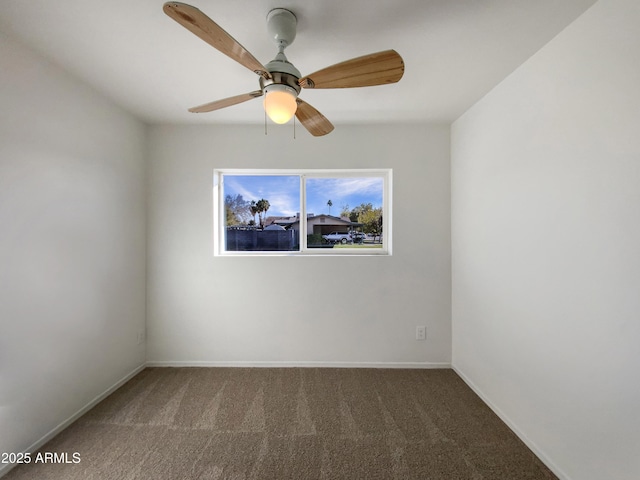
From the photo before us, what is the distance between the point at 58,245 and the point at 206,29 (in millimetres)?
1659

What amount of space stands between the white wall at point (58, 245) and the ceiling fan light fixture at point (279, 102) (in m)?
1.46

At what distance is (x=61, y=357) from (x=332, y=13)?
254 cm

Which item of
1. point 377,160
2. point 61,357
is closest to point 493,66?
point 377,160

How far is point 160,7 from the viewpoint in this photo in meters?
1.23

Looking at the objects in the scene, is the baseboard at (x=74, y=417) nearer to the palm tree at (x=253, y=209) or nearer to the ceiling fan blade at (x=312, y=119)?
the palm tree at (x=253, y=209)

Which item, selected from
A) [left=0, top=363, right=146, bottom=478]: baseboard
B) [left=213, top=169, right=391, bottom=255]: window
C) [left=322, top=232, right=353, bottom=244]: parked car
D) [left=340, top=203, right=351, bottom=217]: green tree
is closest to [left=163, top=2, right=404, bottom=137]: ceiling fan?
[left=213, top=169, right=391, bottom=255]: window

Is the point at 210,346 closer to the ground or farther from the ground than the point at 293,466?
farther from the ground

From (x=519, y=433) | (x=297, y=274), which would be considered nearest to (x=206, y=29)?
(x=297, y=274)

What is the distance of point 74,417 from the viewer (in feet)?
5.97

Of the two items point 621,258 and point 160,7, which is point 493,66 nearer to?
point 621,258

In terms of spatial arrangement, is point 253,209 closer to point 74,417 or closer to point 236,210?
point 236,210

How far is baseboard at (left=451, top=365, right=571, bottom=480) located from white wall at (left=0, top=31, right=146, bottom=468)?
291 centimetres

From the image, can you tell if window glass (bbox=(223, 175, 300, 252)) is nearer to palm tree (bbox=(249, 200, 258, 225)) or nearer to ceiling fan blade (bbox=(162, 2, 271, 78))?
palm tree (bbox=(249, 200, 258, 225))

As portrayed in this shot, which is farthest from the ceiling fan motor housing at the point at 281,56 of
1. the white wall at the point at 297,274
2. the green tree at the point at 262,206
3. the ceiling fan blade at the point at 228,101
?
the green tree at the point at 262,206
